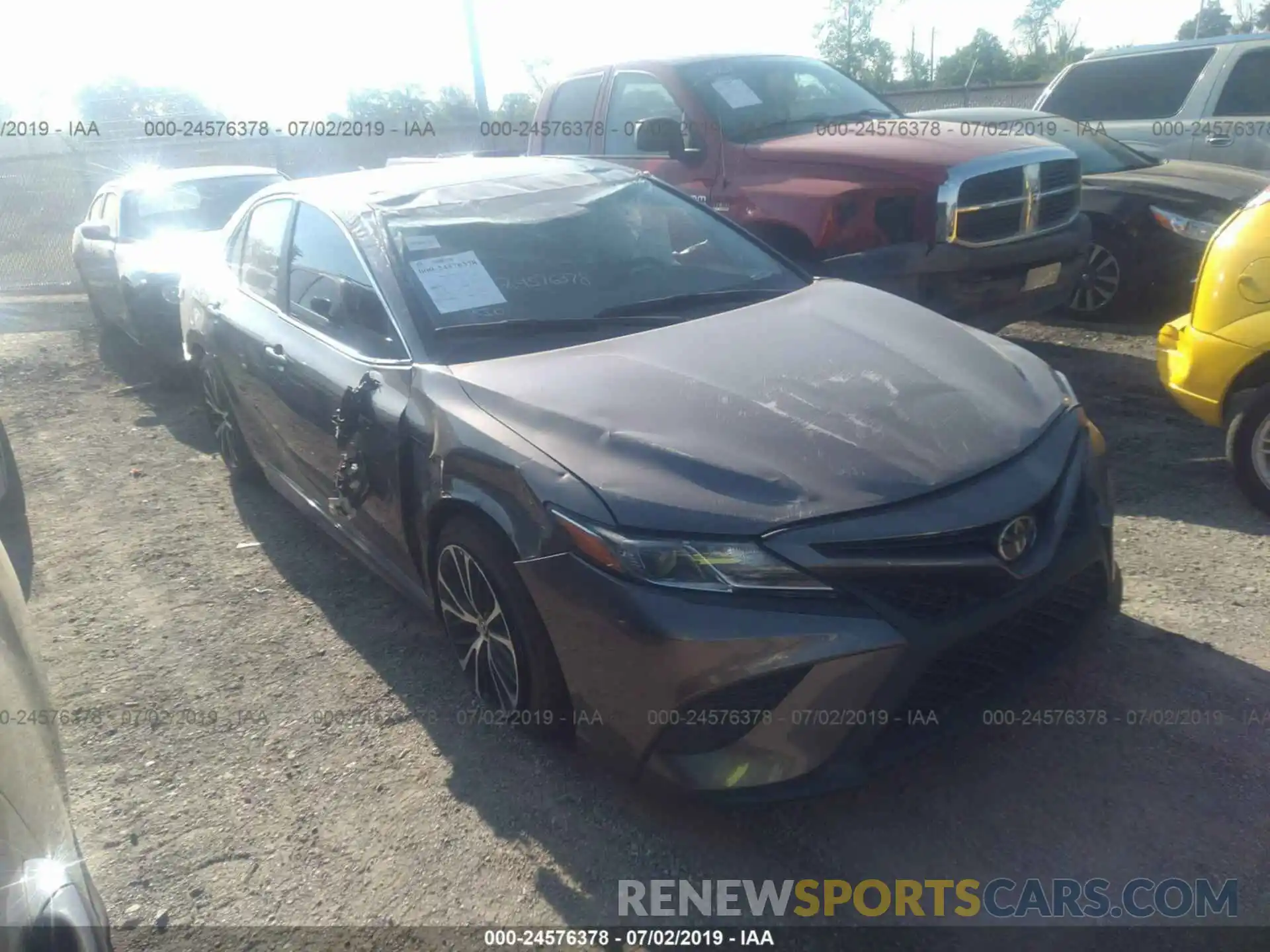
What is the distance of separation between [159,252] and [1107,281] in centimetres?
729

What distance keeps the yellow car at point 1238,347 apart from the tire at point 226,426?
4470 millimetres

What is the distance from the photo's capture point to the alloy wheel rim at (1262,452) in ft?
13.8

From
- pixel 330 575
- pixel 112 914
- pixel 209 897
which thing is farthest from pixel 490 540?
pixel 330 575

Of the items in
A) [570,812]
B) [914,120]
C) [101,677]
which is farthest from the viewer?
[914,120]

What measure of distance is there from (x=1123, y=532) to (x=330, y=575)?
11.2 ft

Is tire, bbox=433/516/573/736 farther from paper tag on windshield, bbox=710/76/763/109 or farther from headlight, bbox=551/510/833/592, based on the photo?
paper tag on windshield, bbox=710/76/763/109

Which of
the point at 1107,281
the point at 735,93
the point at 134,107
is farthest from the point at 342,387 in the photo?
the point at 134,107

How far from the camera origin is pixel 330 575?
4.66 m

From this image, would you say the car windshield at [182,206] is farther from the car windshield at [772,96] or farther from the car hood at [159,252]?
the car windshield at [772,96]

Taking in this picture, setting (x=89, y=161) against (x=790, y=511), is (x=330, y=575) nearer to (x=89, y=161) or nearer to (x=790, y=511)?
(x=790, y=511)

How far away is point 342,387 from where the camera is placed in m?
3.75

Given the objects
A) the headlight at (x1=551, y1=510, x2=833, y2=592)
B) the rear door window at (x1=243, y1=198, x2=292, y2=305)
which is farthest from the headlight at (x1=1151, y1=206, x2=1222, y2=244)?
the headlight at (x1=551, y1=510, x2=833, y2=592)

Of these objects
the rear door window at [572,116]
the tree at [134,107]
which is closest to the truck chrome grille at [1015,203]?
the rear door window at [572,116]

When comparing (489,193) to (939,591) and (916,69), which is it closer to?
(939,591)
